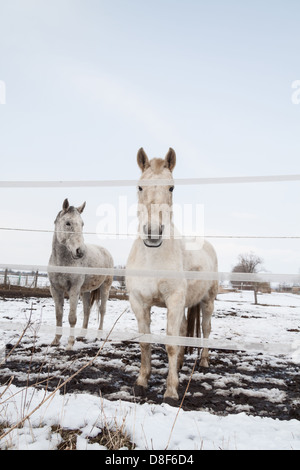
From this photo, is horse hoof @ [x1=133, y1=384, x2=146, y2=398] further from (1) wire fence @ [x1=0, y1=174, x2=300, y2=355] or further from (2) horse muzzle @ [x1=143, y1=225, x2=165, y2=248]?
(2) horse muzzle @ [x1=143, y1=225, x2=165, y2=248]

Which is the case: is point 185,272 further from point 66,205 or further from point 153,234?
point 66,205

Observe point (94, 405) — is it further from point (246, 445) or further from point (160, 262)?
point (160, 262)

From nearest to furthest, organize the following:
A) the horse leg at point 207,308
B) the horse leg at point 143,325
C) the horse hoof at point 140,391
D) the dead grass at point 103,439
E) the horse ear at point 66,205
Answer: the dead grass at point 103,439 → the horse hoof at point 140,391 → the horse leg at point 143,325 → the horse leg at point 207,308 → the horse ear at point 66,205

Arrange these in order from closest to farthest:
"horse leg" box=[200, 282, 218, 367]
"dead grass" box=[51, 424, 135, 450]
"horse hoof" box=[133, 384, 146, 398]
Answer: "dead grass" box=[51, 424, 135, 450] → "horse hoof" box=[133, 384, 146, 398] → "horse leg" box=[200, 282, 218, 367]

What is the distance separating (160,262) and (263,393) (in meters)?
1.68

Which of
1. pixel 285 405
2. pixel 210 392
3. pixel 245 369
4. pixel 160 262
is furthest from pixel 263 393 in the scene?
pixel 160 262

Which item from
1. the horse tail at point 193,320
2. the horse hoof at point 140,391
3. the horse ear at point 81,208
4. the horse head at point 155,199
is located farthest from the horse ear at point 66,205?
the horse hoof at point 140,391

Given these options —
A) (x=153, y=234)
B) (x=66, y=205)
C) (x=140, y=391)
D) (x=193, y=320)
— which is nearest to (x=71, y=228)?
(x=66, y=205)

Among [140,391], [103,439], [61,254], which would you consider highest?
[61,254]

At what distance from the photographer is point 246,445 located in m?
1.72

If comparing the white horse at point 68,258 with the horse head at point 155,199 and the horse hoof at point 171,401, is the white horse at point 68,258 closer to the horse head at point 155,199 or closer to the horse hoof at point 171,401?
the horse head at point 155,199

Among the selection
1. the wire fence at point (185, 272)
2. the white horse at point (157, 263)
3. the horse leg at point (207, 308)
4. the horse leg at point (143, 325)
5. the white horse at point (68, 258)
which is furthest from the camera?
the white horse at point (68, 258)

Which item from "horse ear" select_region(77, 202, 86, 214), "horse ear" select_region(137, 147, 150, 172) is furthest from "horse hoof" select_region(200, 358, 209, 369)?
"horse ear" select_region(77, 202, 86, 214)

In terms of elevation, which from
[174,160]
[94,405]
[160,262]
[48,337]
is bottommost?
[48,337]
